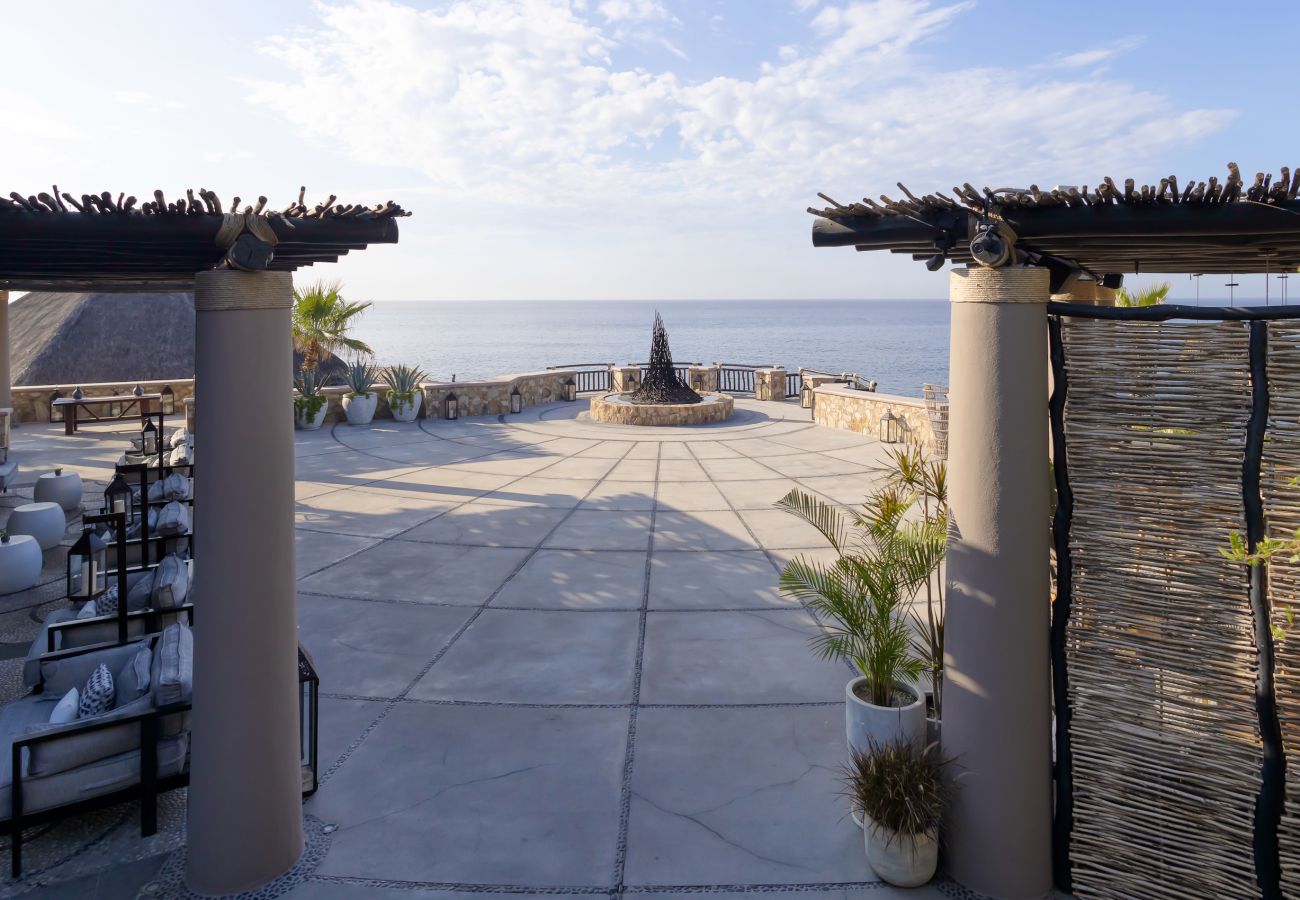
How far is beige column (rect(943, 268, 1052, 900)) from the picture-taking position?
4.29 m

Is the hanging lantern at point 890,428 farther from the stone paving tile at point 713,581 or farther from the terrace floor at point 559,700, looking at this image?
the stone paving tile at point 713,581

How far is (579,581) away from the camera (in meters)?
9.31

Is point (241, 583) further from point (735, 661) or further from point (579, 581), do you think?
point (579, 581)

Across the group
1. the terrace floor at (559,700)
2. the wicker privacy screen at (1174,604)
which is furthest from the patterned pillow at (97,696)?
the wicker privacy screen at (1174,604)

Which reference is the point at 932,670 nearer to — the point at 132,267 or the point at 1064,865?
the point at 1064,865

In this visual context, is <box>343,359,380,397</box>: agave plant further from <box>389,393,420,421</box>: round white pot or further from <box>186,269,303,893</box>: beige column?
<box>186,269,303,893</box>: beige column

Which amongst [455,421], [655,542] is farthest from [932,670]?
[455,421]

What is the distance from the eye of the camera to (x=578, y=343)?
13112cm

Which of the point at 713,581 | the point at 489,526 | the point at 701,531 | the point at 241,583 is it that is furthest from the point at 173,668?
the point at 701,531

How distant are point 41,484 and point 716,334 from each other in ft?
448

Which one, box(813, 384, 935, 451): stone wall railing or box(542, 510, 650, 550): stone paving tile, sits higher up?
box(813, 384, 935, 451): stone wall railing

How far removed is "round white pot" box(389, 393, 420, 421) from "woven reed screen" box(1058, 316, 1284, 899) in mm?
19303

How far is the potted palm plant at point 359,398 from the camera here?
2112cm

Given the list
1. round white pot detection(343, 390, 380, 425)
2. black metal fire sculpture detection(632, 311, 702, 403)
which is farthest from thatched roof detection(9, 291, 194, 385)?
black metal fire sculpture detection(632, 311, 702, 403)
